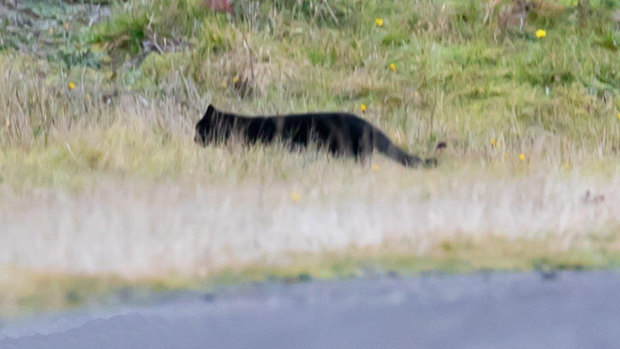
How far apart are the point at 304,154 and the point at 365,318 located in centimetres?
217

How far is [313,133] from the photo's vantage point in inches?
218

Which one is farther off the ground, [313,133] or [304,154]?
[313,133]

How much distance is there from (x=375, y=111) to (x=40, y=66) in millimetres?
2821

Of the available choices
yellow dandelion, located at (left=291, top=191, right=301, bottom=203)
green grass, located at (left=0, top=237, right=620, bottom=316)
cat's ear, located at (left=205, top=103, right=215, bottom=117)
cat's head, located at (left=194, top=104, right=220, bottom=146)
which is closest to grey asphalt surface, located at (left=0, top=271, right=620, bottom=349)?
green grass, located at (left=0, top=237, right=620, bottom=316)

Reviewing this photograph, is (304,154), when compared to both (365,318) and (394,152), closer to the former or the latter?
(394,152)

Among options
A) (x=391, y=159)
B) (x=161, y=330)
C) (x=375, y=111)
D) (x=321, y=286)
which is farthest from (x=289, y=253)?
(x=375, y=111)

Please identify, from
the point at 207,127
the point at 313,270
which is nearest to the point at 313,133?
the point at 207,127

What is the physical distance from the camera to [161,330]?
9.88 feet

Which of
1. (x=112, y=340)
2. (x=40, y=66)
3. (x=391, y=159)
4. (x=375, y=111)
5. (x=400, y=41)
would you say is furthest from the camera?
(x=400, y=41)

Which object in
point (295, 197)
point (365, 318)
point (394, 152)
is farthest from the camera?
point (394, 152)

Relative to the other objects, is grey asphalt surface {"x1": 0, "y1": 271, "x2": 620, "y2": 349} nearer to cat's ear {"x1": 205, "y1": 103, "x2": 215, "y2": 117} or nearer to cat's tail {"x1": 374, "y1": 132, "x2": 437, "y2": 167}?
cat's tail {"x1": 374, "y1": 132, "x2": 437, "y2": 167}

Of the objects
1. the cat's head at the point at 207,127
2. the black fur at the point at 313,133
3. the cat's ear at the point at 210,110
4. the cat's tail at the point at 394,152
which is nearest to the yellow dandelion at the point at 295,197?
the black fur at the point at 313,133

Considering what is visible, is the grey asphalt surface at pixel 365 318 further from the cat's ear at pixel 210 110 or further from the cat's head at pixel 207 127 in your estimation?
the cat's ear at pixel 210 110

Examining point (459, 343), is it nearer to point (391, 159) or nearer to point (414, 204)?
point (414, 204)
